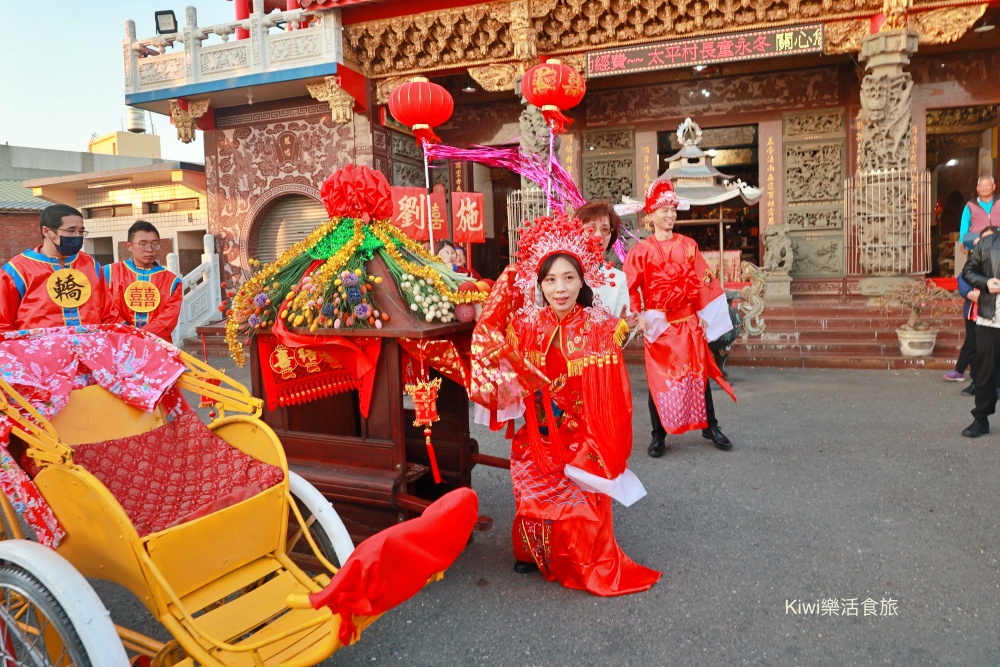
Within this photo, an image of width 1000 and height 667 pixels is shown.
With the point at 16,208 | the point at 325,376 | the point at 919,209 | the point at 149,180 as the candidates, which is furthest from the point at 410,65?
the point at 16,208

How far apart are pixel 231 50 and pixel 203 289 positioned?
4.19 meters

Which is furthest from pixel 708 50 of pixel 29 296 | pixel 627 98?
pixel 29 296

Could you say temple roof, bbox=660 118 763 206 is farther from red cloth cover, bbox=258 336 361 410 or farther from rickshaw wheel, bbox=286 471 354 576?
rickshaw wheel, bbox=286 471 354 576

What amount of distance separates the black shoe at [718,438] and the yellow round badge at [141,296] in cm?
377

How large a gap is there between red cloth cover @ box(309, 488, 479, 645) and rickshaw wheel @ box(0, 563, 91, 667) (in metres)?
0.69

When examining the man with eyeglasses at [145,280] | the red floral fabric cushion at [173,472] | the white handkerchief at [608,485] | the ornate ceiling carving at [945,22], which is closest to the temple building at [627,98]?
the ornate ceiling carving at [945,22]

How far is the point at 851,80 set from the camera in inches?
416

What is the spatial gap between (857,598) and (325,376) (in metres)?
2.55

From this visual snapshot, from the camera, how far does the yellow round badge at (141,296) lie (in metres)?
3.86

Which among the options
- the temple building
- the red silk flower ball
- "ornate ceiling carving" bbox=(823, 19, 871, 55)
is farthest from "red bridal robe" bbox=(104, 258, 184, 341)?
"ornate ceiling carving" bbox=(823, 19, 871, 55)

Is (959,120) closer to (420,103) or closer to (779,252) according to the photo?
(779,252)

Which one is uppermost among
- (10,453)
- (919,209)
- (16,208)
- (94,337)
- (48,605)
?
(16,208)

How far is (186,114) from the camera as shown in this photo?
11.9m

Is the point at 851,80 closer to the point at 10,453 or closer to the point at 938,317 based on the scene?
the point at 938,317
